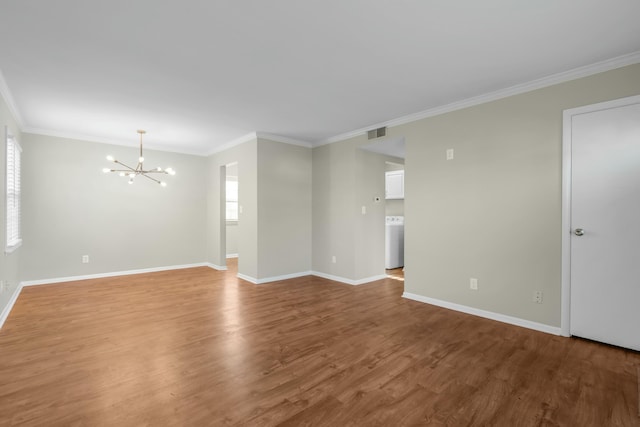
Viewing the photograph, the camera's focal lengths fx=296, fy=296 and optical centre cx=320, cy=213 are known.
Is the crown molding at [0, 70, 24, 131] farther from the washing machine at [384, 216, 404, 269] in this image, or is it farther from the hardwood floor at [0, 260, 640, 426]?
the washing machine at [384, 216, 404, 269]

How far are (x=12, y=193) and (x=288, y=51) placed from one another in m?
4.17

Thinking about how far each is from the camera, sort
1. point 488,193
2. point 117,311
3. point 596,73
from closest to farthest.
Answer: point 596,73 → point 488,193 → point 117,311

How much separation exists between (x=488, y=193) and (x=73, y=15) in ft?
13.3

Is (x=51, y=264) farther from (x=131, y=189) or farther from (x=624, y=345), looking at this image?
(x=624, y=345)

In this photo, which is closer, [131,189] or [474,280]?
[474,280]

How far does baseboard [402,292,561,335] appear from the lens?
Answer: 300 cm

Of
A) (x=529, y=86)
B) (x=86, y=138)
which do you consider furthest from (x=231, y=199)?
(x=529, y=86)

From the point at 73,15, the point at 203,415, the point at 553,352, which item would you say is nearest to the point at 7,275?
the point at 73,15

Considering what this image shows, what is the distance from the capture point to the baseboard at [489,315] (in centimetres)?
300

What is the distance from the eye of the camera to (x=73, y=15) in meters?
2.04

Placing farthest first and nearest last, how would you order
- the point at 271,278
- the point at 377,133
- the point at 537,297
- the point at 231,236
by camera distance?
the point at 231,236, the point at 271,278, the point at 377,133, the point at 537,297

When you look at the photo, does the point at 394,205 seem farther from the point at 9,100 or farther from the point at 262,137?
the point at 9,100

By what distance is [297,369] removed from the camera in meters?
2.29

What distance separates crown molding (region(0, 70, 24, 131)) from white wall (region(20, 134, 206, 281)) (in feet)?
2.19
